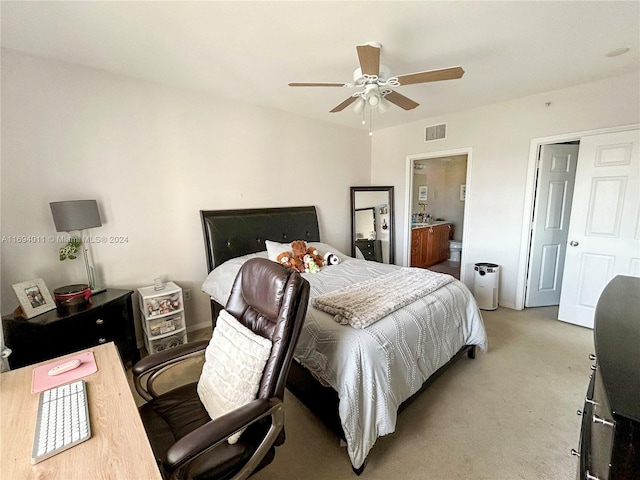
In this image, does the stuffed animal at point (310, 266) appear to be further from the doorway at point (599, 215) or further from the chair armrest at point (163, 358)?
the doorway at point (599, 215)

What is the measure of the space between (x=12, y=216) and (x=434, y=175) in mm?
6700

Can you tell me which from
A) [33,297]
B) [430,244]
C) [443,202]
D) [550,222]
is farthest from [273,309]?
[443,202]

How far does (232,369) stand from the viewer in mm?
1293

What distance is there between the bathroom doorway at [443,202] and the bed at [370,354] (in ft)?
11.7

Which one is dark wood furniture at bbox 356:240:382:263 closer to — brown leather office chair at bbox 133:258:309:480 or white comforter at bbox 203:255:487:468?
white comforter at bbox 203:255:487:468

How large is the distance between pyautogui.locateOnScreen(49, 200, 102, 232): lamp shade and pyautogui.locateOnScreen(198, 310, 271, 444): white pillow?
5.32ft

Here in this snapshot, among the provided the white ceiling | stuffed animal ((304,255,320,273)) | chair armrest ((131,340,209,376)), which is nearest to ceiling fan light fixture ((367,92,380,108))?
the white ceiling

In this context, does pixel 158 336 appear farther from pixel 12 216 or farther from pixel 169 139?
pixel 169 139

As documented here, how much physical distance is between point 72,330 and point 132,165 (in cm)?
148

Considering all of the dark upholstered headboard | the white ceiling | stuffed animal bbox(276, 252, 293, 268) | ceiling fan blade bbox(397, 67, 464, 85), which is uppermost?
the white ceiling

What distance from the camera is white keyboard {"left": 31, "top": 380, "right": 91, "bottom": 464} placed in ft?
2.76

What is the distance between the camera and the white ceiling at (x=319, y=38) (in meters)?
1.70

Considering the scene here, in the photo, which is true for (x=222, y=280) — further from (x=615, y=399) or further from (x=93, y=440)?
(x=615, y=399)

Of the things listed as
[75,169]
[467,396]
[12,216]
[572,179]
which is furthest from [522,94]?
[12,216]
